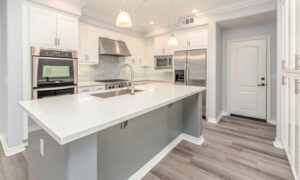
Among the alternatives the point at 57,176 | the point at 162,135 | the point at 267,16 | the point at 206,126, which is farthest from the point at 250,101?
the point at 57,176

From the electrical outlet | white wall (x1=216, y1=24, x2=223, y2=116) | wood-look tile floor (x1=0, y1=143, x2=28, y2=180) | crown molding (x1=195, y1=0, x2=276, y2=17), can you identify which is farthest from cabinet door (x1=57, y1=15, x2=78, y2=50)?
white wall (x1=216, y1=24, x2=223, y2=116)

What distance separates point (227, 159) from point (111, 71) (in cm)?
379

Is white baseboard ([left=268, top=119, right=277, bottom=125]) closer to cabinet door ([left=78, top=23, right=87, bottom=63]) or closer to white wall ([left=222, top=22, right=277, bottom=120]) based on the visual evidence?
white wall ([left=222, top=22, right=277, bottom=120])

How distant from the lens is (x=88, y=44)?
3740 mm

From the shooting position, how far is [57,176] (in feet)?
3.23

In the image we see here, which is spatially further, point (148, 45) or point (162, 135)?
point (148, 45)

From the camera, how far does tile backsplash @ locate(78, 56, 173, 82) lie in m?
4.07

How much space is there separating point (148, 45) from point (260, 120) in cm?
411

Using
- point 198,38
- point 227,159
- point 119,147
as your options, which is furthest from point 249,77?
point 119,147

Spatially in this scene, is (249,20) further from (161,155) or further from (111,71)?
(111,71)

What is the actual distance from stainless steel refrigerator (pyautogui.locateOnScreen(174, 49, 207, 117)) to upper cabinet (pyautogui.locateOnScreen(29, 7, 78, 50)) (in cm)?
263

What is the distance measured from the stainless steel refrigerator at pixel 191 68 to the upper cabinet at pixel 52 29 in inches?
104

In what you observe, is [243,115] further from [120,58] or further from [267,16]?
[120,58]

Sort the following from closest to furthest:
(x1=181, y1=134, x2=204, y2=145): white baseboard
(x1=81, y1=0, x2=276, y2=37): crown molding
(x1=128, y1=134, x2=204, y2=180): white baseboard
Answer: (x1=128, y1=134, x2=204, y2=180): white baseboard
(x1=181, y1=134, x2=204, y2=145): white baseboard
(x1=81, y1=0, x2=276, y2=37): crown molding
